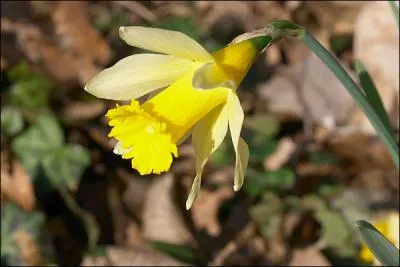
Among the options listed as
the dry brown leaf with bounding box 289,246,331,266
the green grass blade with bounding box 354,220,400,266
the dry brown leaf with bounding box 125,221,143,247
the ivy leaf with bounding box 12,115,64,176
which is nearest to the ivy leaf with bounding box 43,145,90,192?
the ivy leaf with bounding box 12,115,64,176

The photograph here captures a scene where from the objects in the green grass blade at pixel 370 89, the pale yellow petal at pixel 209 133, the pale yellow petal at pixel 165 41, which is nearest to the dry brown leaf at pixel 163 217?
the green grass blade at pixel 370 89

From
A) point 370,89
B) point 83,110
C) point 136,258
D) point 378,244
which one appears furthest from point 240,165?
point 83,110

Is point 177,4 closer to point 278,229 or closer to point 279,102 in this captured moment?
point 279,102

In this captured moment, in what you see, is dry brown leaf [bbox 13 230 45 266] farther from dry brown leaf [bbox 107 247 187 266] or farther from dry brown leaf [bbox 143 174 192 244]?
dry brown leaf [bbox 143 174 192 244]

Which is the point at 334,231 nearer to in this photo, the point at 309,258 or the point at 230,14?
Answer: the point at 309,258

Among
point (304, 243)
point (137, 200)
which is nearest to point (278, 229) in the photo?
point (304, 243)

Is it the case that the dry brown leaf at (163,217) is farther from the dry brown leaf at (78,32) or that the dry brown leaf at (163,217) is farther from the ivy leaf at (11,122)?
the dry brown leaf at (78,32)
